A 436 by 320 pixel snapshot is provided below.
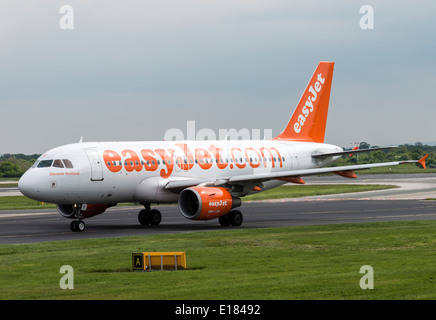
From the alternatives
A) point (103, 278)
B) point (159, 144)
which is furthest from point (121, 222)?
point (103, 278)

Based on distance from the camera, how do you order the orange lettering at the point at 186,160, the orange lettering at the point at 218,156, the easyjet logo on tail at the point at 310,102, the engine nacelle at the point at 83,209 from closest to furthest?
the engine nacelle at the point at 83,209 → the orange lettering at the point at 186,160 → the orange lettering at the point at 218,156 → the easyjet logo on tail at the point at 310,102

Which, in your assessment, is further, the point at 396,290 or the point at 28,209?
the point at 28,209

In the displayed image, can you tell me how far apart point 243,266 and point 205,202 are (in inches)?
590

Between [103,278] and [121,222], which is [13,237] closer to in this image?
[121,222]

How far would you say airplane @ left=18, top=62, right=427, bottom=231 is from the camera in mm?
39312

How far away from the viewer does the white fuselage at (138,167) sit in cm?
3916

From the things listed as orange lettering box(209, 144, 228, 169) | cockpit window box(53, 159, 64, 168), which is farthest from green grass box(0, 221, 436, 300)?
orange lettering box(209, 144, 228, 169)

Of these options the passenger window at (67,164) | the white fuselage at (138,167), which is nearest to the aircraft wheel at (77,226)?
the white fuselage at (138,167)

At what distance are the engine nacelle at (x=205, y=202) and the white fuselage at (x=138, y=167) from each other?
198 cm

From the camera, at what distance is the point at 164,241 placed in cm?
3309

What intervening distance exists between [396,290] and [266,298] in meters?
3.26

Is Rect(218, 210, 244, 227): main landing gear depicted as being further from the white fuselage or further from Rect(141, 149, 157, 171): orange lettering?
Rect(141, 149, 157, 171): orange lettering

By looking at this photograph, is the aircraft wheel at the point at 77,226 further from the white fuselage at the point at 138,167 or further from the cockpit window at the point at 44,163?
the cockpit window at the point at 44,163

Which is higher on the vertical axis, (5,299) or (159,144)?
(159,144)
